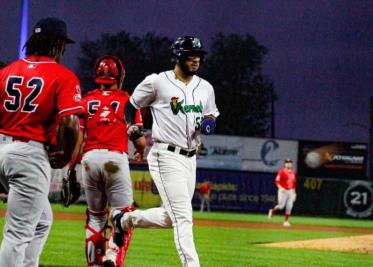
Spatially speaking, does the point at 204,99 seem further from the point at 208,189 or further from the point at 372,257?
the point at 208,189

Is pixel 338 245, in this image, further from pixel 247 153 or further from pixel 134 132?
pixel 247 153

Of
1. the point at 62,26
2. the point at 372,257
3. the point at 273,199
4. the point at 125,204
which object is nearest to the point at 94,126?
the point at 125,204

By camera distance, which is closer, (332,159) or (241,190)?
(241,190)

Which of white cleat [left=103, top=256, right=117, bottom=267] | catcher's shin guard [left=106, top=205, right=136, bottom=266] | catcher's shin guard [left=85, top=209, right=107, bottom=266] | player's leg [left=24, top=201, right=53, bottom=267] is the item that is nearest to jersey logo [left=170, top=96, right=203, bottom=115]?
catcher's shin guard [left=106, top=205, right=136, bottom=266]

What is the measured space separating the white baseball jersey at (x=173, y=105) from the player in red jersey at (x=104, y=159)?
0.28m

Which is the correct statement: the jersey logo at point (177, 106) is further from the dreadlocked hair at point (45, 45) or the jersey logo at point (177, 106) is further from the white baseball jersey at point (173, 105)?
the dreadlocked hair at point (45, 45)

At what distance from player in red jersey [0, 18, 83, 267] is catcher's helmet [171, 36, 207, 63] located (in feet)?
6.97

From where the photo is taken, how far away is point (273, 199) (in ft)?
125

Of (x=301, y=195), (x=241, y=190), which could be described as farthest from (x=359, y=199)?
(x=241, y=190)

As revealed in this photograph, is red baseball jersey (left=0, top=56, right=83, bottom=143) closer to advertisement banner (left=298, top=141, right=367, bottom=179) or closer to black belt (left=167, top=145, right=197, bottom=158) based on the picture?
black belt (left=167, top=145, right=197, bottom=158)

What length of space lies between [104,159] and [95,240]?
0.81 metres

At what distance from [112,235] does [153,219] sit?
470mm

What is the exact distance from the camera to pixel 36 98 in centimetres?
513

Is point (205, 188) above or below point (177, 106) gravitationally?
below
